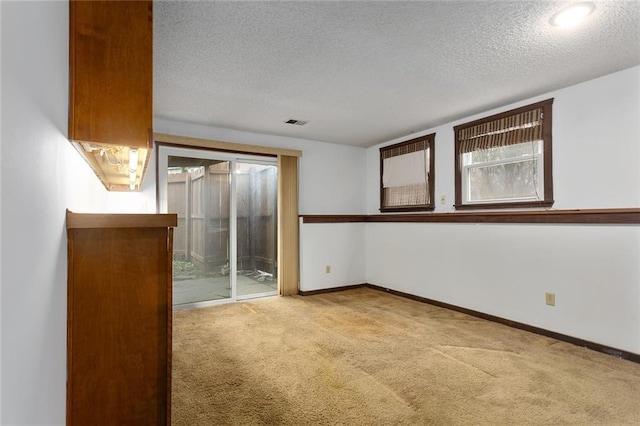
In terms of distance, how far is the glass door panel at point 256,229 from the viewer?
15.0 ft

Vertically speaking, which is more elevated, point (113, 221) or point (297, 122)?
point (297, 122)

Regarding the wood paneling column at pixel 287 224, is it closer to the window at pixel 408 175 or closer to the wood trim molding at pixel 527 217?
the wood trim molding at pixel 527 217

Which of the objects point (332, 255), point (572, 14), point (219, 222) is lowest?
point (332, 255)

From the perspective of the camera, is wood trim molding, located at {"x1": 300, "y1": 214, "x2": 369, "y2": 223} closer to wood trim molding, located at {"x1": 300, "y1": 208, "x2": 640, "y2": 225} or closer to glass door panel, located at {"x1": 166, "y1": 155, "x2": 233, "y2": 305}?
wood trim molding, located at {"x1": 300, "y1": 208, "x2": 640, "y2": 225}

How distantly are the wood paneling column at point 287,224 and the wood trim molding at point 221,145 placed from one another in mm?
99

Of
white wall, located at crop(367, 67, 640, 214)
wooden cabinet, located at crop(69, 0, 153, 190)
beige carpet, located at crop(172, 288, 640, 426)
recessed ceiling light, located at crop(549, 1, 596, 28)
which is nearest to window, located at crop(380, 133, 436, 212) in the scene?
white wall, located at crop(367, 67, 640, 214)

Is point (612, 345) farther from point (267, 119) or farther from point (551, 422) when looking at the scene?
point (267, 119)

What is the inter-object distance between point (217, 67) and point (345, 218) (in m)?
3.11

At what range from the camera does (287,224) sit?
4691mm

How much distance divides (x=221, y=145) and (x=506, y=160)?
3.38 m

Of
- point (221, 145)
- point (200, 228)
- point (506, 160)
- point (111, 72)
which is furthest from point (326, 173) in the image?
point (111, 72)

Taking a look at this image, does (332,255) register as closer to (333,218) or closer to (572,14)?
(333,218)

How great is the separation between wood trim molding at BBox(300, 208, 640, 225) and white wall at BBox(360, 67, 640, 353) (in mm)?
64

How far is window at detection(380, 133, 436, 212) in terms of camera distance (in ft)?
14.4
